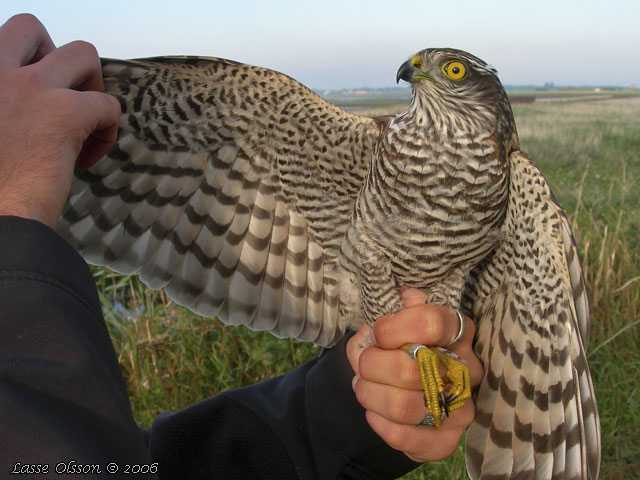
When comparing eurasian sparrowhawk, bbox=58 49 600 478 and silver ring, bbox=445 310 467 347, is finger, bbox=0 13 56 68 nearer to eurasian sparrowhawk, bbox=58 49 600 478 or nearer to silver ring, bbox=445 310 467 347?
eurasian sparrowhawk, bbox=58 49 600 478

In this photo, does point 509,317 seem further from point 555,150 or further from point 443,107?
point 555,150

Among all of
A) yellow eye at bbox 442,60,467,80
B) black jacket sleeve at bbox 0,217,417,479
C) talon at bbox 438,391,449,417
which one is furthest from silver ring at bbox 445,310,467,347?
black jacket sleeve at bbox 0,217,417,479

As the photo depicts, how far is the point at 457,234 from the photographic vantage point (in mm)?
2420

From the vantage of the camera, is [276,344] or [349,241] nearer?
[349,241]

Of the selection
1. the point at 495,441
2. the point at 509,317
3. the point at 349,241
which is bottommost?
the point at 495,441

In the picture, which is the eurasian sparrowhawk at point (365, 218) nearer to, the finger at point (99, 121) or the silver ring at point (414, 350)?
the silver ring at point (414, 350)

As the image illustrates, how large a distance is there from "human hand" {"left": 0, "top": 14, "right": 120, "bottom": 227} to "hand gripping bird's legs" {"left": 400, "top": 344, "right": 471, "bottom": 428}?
1.46 metres

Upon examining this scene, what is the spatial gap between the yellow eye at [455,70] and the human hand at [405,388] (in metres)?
1.08

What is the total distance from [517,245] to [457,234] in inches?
12.1

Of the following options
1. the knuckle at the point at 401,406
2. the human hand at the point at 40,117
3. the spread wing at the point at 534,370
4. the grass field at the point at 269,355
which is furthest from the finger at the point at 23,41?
the grass field at the point at 269,355

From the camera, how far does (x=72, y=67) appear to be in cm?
164

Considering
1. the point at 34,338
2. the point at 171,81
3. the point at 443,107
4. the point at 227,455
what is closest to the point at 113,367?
the point at 34,338

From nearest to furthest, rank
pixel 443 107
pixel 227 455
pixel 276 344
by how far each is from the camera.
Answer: pixel 227 455, pixel 443 107, pixel 276 344

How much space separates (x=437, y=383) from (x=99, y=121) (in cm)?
161
